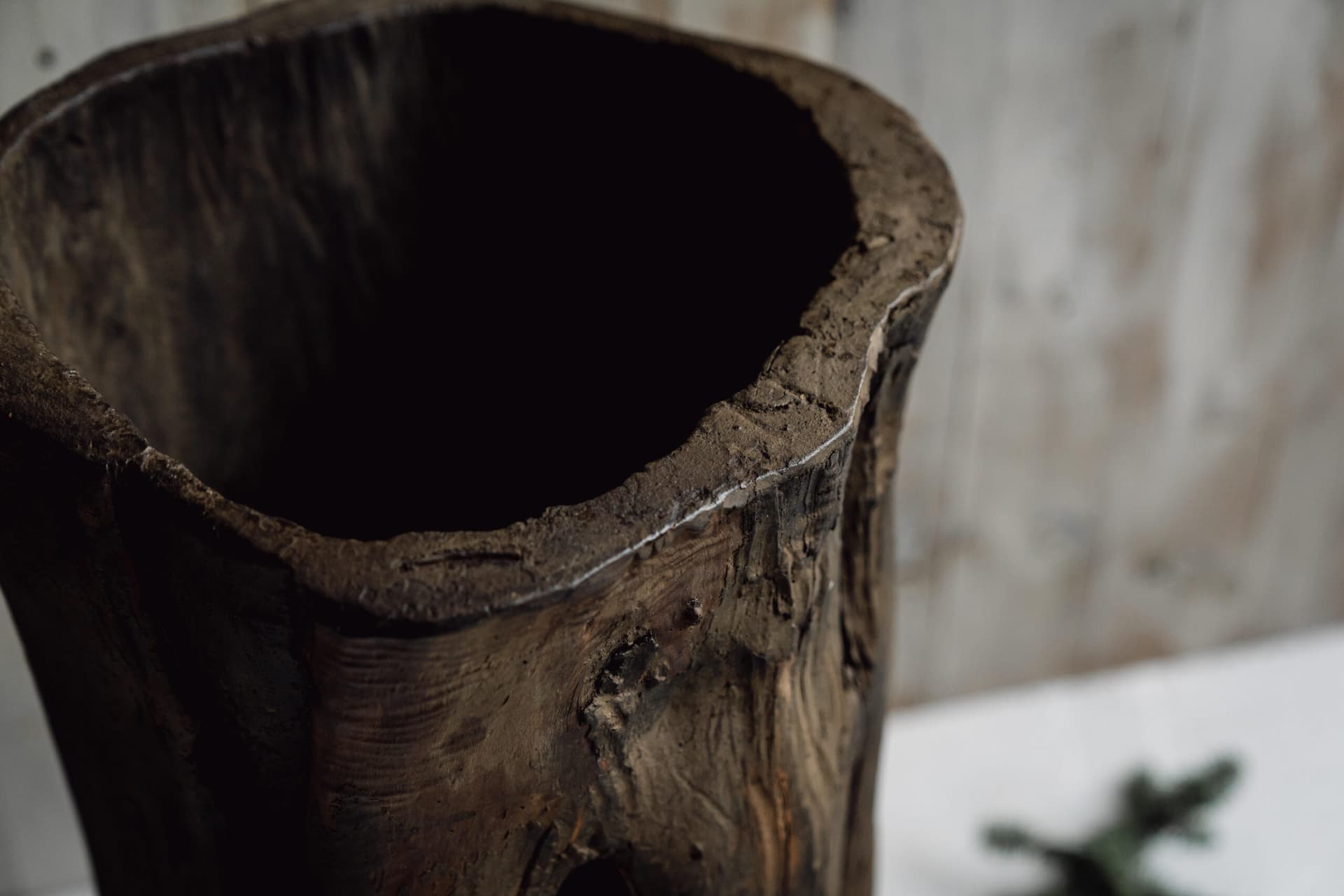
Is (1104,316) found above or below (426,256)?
above

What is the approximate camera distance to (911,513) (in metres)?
1.46

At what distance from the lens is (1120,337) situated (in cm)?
140

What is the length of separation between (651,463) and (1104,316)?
0.93 m

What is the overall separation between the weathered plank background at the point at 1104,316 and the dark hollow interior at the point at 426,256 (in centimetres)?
21

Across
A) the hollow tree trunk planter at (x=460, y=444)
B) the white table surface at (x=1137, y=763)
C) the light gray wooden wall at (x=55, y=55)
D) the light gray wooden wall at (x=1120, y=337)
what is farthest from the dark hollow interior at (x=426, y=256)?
the white table surface at (x=1137, y=763)

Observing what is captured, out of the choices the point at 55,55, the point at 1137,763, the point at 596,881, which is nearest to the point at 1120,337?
the point at 1137,763

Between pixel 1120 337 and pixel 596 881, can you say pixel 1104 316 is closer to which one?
pixel 1120 337

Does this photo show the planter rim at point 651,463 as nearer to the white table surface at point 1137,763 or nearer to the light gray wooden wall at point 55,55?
the light gray wooden wall at point 55,55

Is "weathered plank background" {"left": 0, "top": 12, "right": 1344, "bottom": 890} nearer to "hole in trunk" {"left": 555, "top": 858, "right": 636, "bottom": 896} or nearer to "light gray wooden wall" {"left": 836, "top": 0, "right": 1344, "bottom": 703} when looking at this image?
"light gray wooden wall" {"left": 836, "top": 0, "right": 1344, "bottom": 703}

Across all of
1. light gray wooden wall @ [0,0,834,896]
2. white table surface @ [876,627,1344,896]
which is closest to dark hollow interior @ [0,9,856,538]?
light gray wooden wall @ [0,0,834,896]

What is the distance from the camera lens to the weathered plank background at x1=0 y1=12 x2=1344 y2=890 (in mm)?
1188

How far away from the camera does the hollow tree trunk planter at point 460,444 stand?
0.55 meters

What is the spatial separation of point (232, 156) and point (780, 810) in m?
0.53

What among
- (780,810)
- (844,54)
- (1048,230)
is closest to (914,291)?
(780,810)
